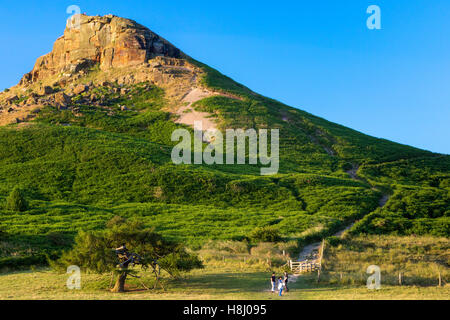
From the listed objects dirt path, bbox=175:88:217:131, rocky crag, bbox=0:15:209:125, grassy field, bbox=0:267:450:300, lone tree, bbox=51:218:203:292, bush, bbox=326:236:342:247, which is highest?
rocky crag, bbox=0:15:209:125

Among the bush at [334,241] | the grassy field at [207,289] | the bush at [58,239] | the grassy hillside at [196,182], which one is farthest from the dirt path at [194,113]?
the grassy field at [207,289]

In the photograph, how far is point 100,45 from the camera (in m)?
113

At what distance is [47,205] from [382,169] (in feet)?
176

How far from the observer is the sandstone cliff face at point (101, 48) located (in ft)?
357

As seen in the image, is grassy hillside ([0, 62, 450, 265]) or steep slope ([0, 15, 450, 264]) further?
steep slope ([0, 15, 450, 264])

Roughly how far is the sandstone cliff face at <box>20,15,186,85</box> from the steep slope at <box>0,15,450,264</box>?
0.37 metres

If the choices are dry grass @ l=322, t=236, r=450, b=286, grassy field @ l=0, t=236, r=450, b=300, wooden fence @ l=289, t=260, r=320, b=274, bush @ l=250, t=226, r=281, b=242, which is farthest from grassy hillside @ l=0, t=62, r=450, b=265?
wooden fence @ l=289, t=260, r=320, b=274

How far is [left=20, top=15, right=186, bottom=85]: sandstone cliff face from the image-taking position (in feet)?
357

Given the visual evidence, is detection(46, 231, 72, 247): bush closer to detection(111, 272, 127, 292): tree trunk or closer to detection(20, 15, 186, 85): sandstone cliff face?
detection(111, 272, 127, 292): tree trunk

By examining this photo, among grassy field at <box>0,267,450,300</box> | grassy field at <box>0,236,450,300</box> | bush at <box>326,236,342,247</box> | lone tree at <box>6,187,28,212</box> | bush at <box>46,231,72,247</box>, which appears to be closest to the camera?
grassy field at <box>0,267,450,300</box>

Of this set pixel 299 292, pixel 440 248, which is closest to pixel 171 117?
pixel 440 248

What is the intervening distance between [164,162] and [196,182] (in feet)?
30.7

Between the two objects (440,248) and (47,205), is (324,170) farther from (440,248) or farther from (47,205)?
(47,205)

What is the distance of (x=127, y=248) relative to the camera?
23.4 metres
